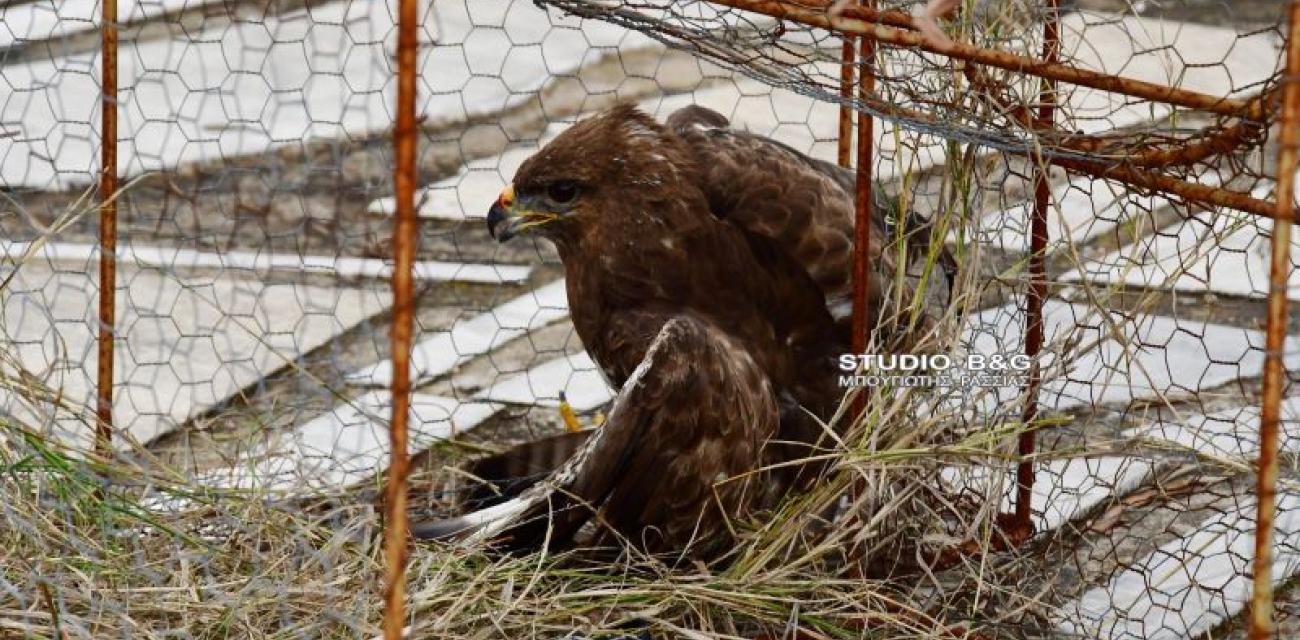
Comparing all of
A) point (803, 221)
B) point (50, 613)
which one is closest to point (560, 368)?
point (803, 221)

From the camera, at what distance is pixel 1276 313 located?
164 centimetres

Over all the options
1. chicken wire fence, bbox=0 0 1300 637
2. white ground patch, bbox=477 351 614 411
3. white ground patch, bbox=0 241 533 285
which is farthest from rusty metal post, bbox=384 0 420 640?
white ground patch, bbox=0 241 533 285

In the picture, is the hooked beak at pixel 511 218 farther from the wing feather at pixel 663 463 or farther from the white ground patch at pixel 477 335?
the white ground patch at pixel 477 335

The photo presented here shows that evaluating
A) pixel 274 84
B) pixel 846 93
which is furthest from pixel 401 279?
pixel 274 84

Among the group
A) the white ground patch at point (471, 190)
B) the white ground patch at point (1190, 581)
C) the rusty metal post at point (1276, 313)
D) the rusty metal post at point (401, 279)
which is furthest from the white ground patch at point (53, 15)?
the rusty metal post at point (1276, 313)

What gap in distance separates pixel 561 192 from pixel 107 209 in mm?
713

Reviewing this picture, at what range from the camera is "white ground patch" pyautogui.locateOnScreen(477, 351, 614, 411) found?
12.4ft

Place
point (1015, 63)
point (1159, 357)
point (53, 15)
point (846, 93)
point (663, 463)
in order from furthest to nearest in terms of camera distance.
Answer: point (53, 15)
point (1159, 357)
point (663, 463)
point (846, 93)
point (1015, 63)

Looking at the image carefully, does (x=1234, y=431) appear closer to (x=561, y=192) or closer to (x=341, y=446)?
(x=561, y=192)

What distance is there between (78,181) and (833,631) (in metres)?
2.79

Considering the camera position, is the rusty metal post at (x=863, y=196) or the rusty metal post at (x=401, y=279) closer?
the rusty metal post at (x=401, y=279)

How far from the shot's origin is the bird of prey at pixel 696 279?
112 inches

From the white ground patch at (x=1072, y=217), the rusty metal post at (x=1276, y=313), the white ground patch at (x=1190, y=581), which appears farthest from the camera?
the white ground patch at (x=1190, y=581)

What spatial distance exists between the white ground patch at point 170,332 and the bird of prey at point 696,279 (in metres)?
0.59
